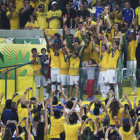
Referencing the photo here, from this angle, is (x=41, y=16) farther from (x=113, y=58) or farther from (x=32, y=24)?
(x=113, y=58)

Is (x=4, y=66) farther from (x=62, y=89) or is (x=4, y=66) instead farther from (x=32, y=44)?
(x=62, y=89)

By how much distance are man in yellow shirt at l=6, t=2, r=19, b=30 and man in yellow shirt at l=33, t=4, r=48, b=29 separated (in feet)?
2.51

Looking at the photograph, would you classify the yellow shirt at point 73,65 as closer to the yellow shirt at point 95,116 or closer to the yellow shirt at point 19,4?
the yellow shirt at point 95,116

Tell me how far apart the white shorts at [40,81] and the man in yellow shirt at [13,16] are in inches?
224

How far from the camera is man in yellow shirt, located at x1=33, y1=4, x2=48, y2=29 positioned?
2797cm

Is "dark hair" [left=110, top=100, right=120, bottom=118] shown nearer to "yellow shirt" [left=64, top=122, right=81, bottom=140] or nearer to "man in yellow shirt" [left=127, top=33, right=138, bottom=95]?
"yellow shirt" [left=64, top=122, right=81, bottom=140]

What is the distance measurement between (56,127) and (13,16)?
34.0ft

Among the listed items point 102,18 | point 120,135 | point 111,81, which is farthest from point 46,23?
point 120,135

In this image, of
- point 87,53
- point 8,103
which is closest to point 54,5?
point 87,53

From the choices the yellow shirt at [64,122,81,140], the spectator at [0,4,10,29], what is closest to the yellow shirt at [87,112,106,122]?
the yellow shirt at [64,122,81,140]

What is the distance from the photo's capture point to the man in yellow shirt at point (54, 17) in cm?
2764

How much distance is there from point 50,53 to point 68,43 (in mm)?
637

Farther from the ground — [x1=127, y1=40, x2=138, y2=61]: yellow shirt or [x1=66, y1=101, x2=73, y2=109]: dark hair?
[x1=127, y1=40, x2=138, y2=61]: yellow shirt

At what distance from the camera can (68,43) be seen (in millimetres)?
23625
